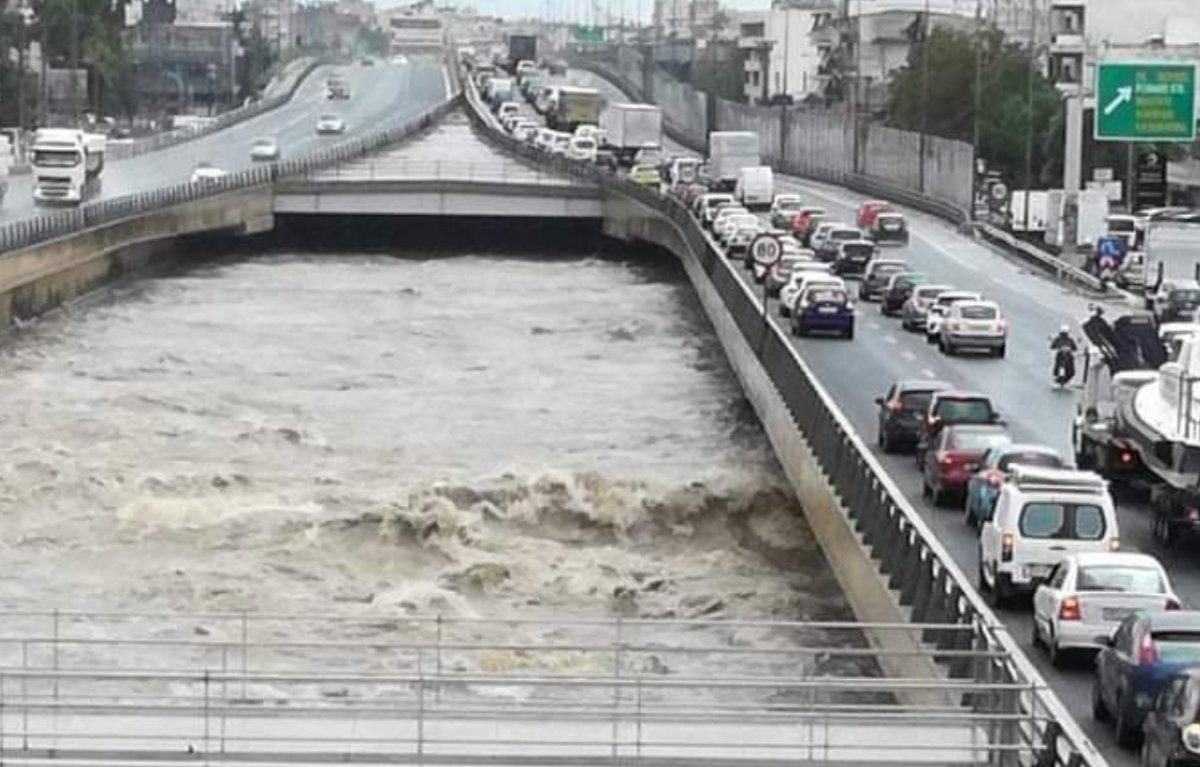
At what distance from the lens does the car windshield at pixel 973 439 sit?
3231cm

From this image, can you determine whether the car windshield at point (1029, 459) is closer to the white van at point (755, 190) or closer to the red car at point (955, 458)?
the red car at point (955, 458)

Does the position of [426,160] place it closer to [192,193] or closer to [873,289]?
[192,193]

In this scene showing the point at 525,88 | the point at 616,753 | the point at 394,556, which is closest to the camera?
A: the point at 616,753

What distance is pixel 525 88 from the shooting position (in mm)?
199500

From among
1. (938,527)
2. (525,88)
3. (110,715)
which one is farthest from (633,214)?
(525,88)

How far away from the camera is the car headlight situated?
17.5 metres

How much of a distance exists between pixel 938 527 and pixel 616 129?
9272 centimetres

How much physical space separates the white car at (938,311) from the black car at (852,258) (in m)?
13.1

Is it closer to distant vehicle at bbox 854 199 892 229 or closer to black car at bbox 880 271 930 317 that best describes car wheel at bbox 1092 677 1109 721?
black car at bbox 880 271 930 317

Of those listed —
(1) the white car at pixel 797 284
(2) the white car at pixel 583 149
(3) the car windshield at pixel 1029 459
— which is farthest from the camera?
(2) the white car at pixel 583 149

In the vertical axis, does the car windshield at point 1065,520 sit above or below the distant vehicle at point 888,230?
above

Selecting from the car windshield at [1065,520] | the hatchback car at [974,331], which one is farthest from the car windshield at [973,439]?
the hatchback car at [974,331]

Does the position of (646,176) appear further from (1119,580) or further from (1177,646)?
(1177,646)

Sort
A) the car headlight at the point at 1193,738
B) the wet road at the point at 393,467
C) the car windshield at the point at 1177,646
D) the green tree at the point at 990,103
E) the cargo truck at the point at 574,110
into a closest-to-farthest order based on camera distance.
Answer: the car headlight at the point at 1193,738, the car windshield at the point at 1177,646, the wet road at the point at 393,467, the green tree at the point at 990,103, the cargo truck at the point at 574,110
